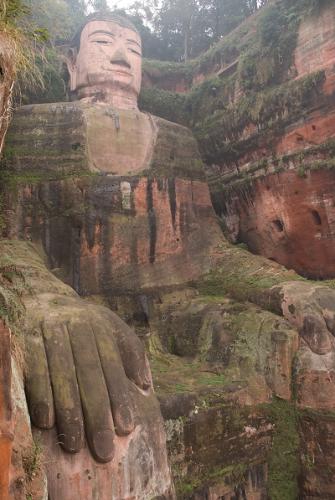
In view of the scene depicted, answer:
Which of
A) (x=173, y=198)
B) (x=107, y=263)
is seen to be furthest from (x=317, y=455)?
(x=173, y=198)

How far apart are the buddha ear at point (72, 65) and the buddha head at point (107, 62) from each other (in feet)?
0.45

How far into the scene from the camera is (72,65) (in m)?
14.6

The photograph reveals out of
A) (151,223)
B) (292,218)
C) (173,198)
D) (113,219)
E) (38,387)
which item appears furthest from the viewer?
(173,198)

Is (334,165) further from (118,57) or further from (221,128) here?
(118,57)

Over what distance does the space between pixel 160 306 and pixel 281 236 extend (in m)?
3.99

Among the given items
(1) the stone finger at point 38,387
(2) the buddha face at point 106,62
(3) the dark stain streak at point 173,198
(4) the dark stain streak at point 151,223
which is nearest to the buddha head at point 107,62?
(2) the buddha face at point 106,62

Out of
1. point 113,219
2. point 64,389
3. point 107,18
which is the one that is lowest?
point 64,389

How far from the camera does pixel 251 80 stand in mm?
13312

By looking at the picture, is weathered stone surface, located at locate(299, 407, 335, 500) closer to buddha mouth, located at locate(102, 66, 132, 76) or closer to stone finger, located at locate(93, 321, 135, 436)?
stone finger, located at locate(93, 321, 135, 436)

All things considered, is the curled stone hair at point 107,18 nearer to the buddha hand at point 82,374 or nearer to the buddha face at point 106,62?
the buddha face at point 106,62

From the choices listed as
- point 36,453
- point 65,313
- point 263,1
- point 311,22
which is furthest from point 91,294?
point 263,1

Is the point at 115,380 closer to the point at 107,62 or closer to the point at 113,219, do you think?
the point at 113,219

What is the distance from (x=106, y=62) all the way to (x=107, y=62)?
0.03 metres

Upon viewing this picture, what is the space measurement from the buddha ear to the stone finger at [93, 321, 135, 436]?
34.4 ft
